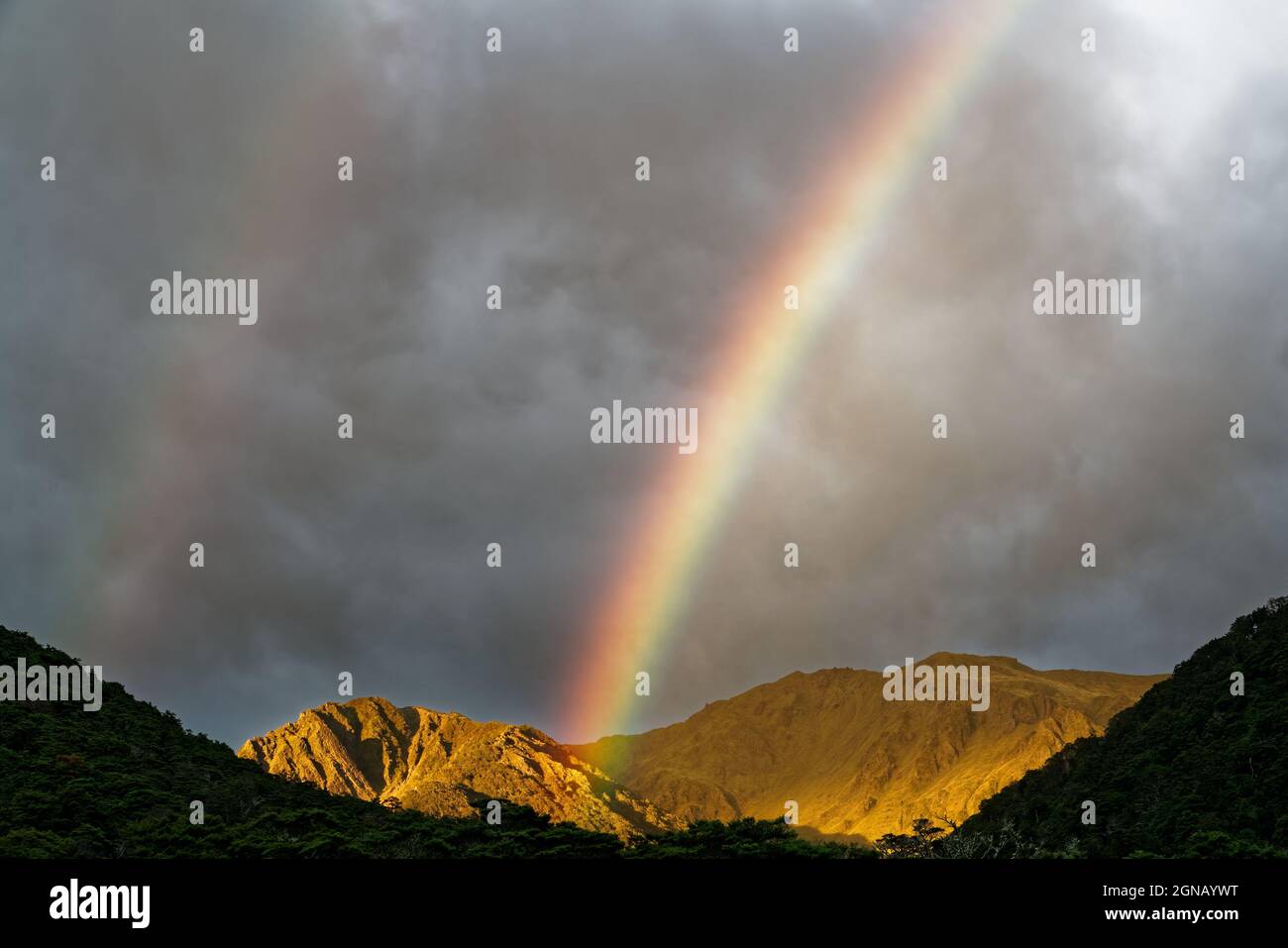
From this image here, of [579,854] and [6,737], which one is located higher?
[6,737]

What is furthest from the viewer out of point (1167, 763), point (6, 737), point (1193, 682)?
point (1193, 682)

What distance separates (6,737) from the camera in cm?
5859

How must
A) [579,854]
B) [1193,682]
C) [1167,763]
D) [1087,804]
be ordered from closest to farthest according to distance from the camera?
[579,854] < [1087,804] < [1167,763] < [1193,682]

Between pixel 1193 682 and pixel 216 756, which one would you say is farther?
pixel 1193 682

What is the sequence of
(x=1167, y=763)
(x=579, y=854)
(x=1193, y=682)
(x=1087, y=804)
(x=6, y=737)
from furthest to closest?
(x=1193, y=682) → (x=1167, y=763) → (x=1087, y=804) → (x=6, y=737) → (x=579, y=854)
